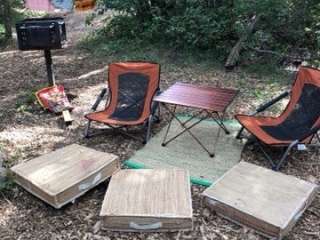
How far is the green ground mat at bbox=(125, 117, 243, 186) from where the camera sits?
349 centimetres

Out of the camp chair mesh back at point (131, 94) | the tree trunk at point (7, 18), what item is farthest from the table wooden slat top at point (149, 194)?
the tree trunk at point (7, 18)

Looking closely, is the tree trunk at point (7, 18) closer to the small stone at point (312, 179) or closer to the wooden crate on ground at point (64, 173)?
the wooden crate on ground at point (64, 173)

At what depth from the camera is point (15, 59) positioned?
23.9 ft

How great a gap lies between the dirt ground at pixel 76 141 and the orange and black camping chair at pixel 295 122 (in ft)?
0.72

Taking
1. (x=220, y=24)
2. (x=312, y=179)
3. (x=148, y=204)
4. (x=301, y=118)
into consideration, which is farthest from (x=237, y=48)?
(x=148, y=204)

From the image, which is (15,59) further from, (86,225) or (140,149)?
(86,225)

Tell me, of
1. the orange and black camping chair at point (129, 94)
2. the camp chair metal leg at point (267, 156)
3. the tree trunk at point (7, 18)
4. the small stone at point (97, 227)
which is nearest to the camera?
the small stone at point (97, 227)

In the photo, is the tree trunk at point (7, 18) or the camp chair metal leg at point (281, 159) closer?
the camp chair metal leg at point (281, 159)

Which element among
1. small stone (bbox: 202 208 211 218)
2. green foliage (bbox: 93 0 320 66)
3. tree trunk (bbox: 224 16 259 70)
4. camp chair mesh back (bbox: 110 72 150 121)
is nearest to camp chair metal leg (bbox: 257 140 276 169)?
small stone (bbox: 202 208 211 218)

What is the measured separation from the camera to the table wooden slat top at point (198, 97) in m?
3.63

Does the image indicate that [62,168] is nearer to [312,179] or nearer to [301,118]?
[312,179]

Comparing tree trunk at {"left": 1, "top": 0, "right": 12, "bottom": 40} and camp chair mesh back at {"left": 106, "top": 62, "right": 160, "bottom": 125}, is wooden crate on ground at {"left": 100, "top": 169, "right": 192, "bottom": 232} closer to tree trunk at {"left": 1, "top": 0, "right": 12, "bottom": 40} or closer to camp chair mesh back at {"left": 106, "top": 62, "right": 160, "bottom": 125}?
camp chair mesh back at {"left": 106, "top": 62, "right": 160, "bottom": 125}

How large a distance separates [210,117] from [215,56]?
2350 millimetres

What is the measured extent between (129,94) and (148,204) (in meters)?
1.96
